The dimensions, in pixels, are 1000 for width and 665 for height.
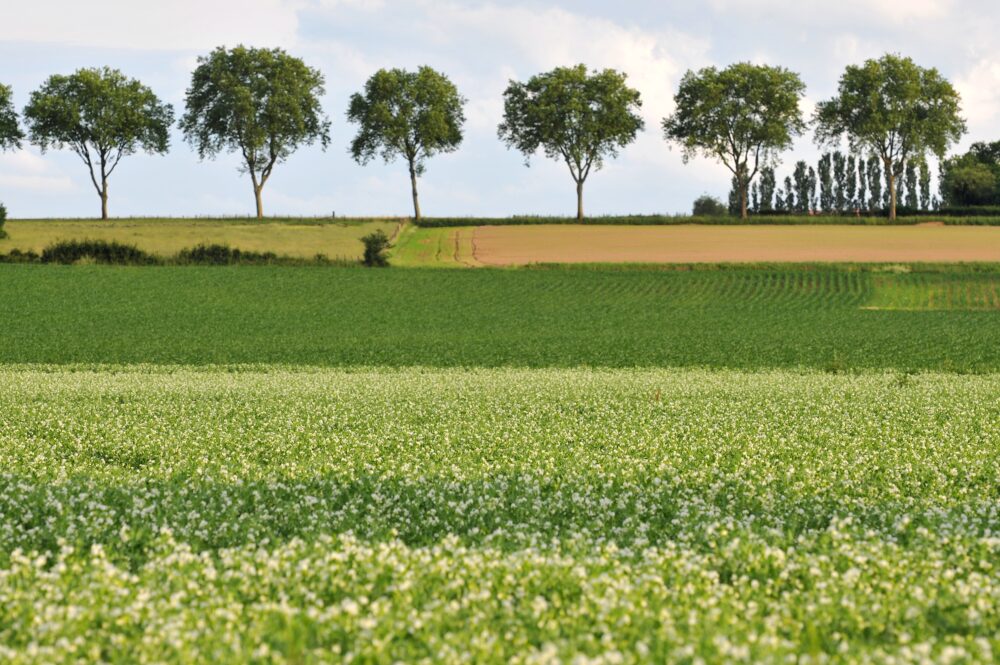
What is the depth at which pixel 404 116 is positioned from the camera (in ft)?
394

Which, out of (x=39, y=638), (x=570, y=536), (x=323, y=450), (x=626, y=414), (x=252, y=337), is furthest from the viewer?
(x=252, y=337)

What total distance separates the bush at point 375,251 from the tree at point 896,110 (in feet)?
228

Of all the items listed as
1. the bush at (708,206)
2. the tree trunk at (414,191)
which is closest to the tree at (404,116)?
the tree trunk at (414,191)

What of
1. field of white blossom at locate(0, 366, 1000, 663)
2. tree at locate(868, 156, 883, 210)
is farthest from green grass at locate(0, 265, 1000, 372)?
tree at locate(868, 156, 883, 210)

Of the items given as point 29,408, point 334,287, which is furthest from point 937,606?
point 334,287

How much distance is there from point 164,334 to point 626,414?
114 feet

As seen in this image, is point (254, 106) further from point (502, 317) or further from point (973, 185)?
point (973, 185)

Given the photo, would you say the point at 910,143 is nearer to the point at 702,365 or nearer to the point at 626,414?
the point at 702,365

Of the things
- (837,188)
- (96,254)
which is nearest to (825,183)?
(837,188)

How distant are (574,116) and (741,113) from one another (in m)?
21.5

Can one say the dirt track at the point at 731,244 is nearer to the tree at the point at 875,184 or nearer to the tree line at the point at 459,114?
the tree line at the point at 459,114

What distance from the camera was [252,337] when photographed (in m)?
49.2

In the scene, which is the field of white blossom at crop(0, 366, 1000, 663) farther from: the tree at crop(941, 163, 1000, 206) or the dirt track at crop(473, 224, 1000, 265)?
the tree at crop(941, 163, 1000, 206)

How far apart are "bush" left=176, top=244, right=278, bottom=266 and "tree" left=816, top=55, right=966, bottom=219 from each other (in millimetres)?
79243
